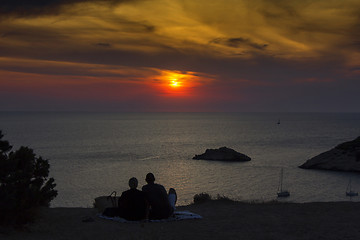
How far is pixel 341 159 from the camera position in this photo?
82.6 meters

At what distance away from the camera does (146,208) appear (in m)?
12.0

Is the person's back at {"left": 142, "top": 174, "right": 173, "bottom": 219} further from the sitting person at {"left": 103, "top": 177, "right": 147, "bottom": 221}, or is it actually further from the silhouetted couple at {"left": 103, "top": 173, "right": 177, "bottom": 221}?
the sitting person at {"left": 103, "top": 177, "right": 147, "bottom": 221}

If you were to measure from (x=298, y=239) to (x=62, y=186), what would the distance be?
63.0 m

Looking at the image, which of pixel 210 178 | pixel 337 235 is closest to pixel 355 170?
pixel 210 178

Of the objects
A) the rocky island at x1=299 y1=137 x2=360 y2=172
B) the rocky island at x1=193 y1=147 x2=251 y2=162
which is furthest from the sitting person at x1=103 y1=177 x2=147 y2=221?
the rocky island at x1=193 y1=147 x2=251 y2=162

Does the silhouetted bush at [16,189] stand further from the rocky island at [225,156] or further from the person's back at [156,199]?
the rocky island at [225,156]

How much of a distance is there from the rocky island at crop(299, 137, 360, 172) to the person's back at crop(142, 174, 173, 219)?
74458 millimetres

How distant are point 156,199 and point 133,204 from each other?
756mm

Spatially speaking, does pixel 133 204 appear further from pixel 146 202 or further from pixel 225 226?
pixel 225 226

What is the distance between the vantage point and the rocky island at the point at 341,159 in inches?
3113

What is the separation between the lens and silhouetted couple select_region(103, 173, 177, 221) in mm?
11797

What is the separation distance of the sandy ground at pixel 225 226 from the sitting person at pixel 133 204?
0.30 m

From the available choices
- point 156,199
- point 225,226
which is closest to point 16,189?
point 156,199

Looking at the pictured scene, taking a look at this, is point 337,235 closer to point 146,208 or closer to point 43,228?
point 146,208
